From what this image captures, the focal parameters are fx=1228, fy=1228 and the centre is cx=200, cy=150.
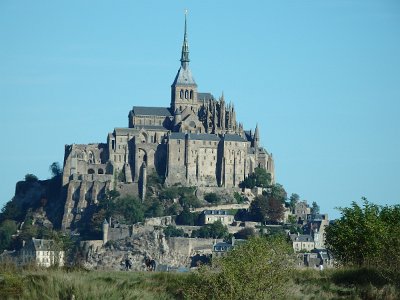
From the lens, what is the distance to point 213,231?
334 feet

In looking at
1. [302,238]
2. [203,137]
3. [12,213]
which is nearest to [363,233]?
[302,238]

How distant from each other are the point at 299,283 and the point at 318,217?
79.8 meters

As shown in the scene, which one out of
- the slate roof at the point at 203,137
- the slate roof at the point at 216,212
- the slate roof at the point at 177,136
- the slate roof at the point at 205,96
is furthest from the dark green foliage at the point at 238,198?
the slate roof at the point at 205,96

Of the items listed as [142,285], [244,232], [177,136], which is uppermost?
[177,136]

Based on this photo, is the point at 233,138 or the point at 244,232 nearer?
the point at 244,232

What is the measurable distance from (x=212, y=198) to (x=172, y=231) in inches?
212

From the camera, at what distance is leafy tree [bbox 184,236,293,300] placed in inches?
1050

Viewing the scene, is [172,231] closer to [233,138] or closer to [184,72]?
[233,138]

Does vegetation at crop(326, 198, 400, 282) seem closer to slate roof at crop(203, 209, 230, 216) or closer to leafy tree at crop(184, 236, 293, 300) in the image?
leafy tree at crop(184, 236, 293, 300)

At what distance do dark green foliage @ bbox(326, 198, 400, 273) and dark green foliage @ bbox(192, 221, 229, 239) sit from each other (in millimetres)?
52199

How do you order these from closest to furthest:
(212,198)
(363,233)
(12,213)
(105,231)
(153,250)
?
(363,233) → (153,250) → (105,231) → (212,198) → (12,213)

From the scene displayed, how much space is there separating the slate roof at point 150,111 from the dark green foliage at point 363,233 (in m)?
65.2

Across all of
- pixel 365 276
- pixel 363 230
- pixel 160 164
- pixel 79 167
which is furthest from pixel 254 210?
pixel 365 276

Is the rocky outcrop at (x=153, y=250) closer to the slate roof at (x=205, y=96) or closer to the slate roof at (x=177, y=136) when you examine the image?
the slate roof at (x=177, y=136)
